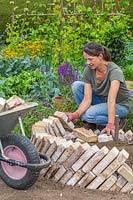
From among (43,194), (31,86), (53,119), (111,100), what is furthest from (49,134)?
(31,86)

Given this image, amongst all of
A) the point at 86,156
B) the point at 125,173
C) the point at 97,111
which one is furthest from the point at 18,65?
the point at 125,173

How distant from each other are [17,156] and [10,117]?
0.34 m

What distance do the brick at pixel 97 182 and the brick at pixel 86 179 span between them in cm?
3

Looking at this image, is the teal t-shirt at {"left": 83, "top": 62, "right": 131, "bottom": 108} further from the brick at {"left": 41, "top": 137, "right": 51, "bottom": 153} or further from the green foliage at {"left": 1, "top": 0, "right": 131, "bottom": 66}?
the green foliage at {"left": 1, "top": 0, "right": 131, "bottom": 66}

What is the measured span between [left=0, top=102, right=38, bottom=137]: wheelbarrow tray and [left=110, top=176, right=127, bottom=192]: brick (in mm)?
950

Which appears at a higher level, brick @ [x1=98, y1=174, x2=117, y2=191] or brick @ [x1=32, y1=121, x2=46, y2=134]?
brick @ [x1=32, y1=121, x2=46, y2=134]

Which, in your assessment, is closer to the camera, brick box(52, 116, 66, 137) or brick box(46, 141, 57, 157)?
brick box(46, 141, 57, 157)

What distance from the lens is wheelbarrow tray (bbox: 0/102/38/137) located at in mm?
4797

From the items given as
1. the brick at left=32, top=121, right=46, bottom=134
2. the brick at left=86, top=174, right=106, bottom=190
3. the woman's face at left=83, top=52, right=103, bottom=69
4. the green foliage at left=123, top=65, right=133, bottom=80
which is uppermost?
the woman's face at left=83, top=52, right=103, bottom=69

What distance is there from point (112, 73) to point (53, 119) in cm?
77

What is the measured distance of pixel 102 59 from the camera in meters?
6.19

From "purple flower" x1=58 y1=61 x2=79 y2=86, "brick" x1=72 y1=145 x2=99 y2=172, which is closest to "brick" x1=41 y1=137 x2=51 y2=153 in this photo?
"brick" x1=72 y1=145 x2=99 y2=172

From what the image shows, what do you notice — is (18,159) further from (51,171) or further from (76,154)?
(76,154)

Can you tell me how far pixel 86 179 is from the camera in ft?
16.2
